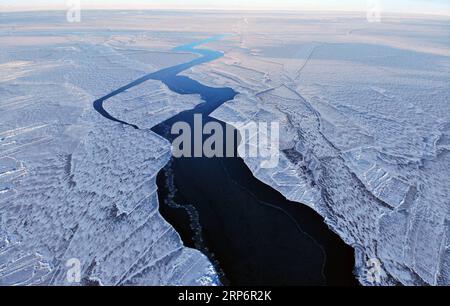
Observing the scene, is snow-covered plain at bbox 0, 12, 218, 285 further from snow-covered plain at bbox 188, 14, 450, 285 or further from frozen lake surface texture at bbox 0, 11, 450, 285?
snow-covered plain at bbox 188, 14, 450, 285

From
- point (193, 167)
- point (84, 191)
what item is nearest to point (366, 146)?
point (193, 167)

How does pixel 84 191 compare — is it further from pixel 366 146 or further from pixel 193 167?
pixel 366 146

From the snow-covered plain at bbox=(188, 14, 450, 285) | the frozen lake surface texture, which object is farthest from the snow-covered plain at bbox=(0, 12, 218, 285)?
the snow-covered plain at bbox=(188, 14, 450, 285)

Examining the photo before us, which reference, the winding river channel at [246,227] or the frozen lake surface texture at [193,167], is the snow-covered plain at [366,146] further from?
the winding river channel at [246,227]

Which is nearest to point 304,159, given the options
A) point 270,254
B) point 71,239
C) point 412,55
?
point 270,254

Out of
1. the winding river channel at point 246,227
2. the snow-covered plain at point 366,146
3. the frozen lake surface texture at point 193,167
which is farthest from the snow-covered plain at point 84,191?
the snow-covered plain at point 366,146

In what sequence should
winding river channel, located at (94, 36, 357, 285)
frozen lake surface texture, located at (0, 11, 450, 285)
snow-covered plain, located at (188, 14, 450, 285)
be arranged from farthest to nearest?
snow-covered plain, located at (188, 14, 450, 285) < frozen lake surface texture, located at (0, 11, 450, 285) < winding river channel, located at (94, 36, 357, 285)
